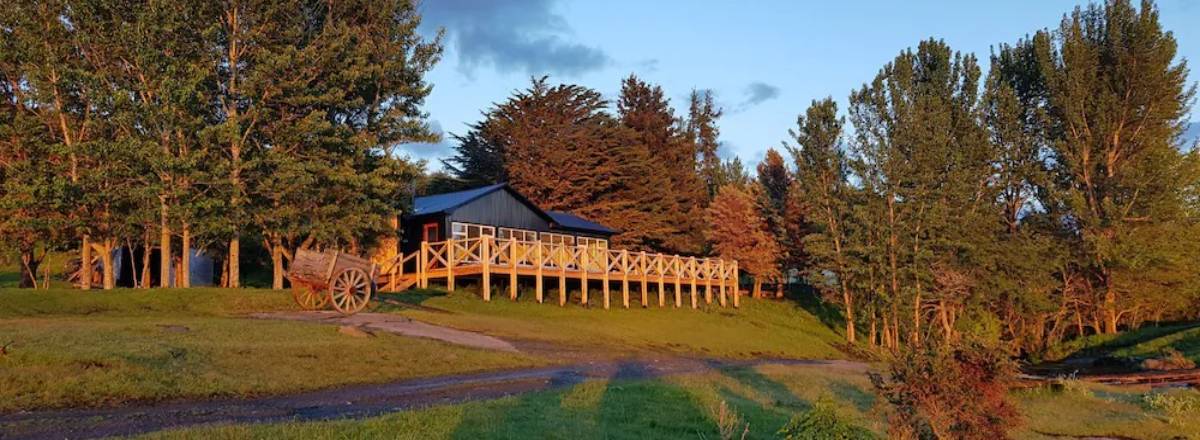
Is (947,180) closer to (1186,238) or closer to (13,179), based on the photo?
(1186,238)

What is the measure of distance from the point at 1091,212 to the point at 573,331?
24.5 metres

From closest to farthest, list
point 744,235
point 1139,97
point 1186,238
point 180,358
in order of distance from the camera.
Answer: point 180,358 → point 1186,238 → point 1139,97 → point 744,235

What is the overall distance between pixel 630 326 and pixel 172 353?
60.2 feet

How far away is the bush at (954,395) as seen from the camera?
8.39 metres

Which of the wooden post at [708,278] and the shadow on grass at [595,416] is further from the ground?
the wooden post at [708,278]

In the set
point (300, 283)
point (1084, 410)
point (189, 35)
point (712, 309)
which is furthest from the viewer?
point (712, 309)

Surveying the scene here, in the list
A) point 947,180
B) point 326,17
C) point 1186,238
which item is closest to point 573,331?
point 326,17

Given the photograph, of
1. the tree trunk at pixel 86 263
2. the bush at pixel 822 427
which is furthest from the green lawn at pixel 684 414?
the tree trunk at pixel 86 263

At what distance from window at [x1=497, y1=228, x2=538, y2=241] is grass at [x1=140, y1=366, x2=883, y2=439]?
78.3ft

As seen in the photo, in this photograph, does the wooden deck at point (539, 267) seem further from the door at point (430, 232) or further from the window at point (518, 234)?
the window at point (518, 234)

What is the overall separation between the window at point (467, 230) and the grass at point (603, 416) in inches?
868

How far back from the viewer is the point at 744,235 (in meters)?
47.4

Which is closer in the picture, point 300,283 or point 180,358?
point 180,358

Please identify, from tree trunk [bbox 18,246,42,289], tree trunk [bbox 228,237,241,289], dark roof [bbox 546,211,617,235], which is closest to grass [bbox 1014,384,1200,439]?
tree trunk [bbox 228,237,241,289]
